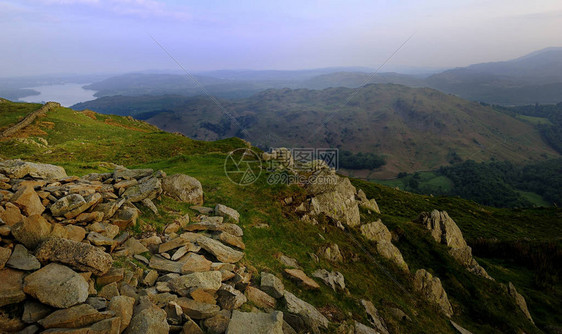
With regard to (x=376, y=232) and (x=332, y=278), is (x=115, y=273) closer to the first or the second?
(x=332, y=278)

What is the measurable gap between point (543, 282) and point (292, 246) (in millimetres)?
31420

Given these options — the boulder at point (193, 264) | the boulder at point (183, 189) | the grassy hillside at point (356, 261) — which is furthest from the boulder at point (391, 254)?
the boulder at point (193, 264)

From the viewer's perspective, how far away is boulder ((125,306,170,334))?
6648 mm

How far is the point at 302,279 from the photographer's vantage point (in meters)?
13.0

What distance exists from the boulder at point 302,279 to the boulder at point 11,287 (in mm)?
10081

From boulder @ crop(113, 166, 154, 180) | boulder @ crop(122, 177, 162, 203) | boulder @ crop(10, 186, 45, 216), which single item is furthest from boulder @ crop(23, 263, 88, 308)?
boulder @ crop(113, 166, 154, 180)

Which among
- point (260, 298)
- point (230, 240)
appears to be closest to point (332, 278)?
point (260, 298)

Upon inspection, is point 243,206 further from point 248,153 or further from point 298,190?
point 248,153

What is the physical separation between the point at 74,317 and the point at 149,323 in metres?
1.73

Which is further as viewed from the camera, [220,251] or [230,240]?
[230,240]

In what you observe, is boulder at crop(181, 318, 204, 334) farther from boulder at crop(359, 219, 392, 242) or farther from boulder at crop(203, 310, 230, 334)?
boulder at crop(359, 219, 392, 242)

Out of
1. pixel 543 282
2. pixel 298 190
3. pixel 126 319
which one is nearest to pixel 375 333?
pixel 126 319

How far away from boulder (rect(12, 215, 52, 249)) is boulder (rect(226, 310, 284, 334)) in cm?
674

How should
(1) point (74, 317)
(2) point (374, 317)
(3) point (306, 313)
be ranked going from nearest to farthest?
(1) point (74, 317), (3) point (306, 313), (2) point (374, 317)
